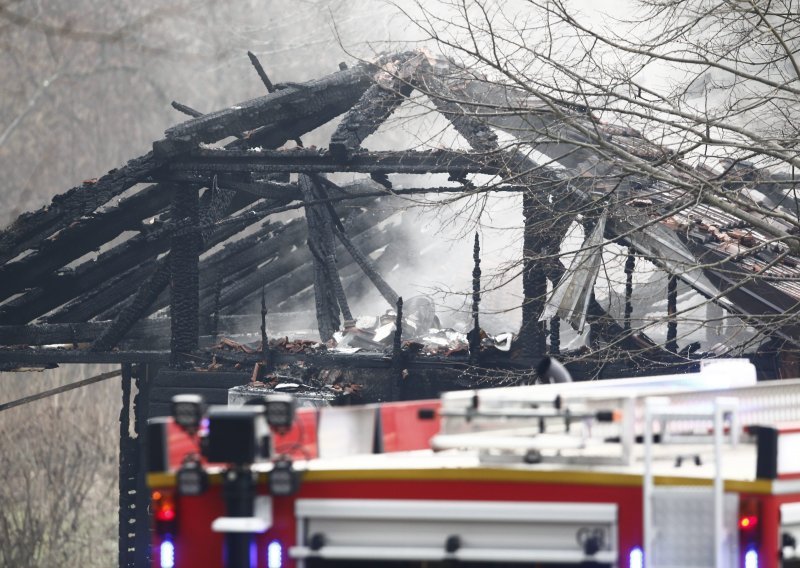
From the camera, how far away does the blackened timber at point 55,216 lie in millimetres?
16969

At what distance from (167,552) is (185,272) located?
12473 millimetres

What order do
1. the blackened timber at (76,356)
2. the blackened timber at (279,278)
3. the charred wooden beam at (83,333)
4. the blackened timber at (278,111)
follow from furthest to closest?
the blackened timber at (279,278) → the charred wooden beam at (83,333) → the blackened timber at (76,356) → the blackened timber at (278,111)

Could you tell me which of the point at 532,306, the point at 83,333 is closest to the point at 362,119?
the point at 532,306

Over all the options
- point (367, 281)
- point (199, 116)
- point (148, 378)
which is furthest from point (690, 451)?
point (367, 281)

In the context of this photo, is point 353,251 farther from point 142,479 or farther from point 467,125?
point 142,479

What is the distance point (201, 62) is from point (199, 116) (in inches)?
1272

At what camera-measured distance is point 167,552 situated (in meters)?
4.60

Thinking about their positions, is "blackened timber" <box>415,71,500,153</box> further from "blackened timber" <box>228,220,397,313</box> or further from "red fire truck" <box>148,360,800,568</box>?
"red fire truck" <box>148,360,800,568</box>

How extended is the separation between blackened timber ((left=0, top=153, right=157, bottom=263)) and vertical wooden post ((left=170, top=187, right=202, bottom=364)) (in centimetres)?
85

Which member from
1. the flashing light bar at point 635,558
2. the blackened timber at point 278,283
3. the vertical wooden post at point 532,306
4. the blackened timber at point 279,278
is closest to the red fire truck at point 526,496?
the flashing light bar at point 635,558

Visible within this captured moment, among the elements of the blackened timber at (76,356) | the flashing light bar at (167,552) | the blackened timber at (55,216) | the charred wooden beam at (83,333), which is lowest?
the flashing light bar at (167,552)

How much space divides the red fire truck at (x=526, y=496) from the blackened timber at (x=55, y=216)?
41.7ft

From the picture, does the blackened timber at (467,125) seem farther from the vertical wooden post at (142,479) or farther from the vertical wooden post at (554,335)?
the vertical wooden post at (142,479)

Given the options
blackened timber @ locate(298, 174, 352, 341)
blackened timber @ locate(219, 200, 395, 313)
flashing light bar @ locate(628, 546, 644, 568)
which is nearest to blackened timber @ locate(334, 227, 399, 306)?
blackened timber @ locate(298, 174, 352, 341)
